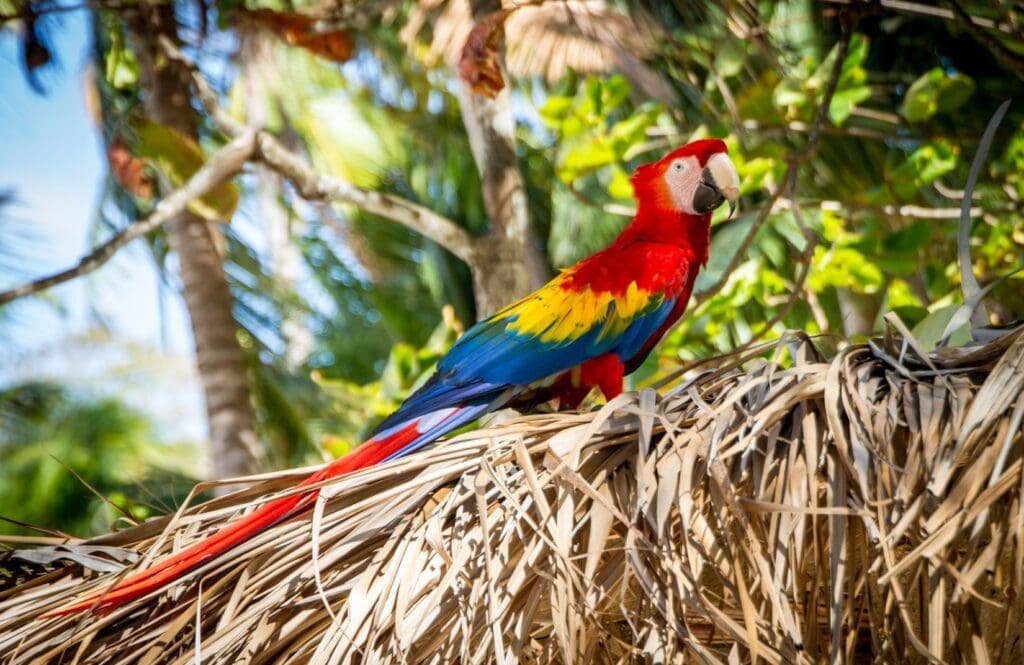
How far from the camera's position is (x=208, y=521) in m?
1.38

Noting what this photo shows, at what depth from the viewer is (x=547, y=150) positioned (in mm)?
6848

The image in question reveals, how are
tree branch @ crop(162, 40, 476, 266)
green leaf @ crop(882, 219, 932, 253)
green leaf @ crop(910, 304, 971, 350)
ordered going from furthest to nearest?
tree branch @ crop(162, 40, 476, 266)
green leaf @ crop(882, 219, 932, 253)
green leaf @ crop(910, 304, 971, 350)

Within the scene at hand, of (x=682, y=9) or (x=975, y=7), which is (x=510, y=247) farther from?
(x=975, y=7)

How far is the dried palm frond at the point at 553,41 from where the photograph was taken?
10.3 feet

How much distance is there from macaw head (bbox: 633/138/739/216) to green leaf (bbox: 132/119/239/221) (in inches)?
51.0

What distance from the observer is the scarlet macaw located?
5.18ft

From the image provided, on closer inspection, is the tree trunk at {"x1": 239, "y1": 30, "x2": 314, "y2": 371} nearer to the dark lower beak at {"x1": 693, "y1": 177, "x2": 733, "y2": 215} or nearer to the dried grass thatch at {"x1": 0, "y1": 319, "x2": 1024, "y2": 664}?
the dark lower beak at {"x1": 693, "y1": 177, "x2": 733, "y2": 215}

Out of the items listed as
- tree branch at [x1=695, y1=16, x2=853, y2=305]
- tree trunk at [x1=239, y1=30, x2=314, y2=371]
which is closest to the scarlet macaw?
tree branch at [x1=695, y1=16, x2=853, y2=305]

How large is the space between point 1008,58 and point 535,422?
1.33m

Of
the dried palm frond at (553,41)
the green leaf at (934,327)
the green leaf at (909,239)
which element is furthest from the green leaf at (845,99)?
the green leaf at (934,327)

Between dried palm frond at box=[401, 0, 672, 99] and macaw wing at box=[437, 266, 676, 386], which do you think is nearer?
macaw wing at box=[437, 266, 676, 386]

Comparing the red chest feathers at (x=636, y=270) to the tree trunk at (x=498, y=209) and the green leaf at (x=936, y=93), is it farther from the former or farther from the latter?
the green leaf at (x=936, y=93)

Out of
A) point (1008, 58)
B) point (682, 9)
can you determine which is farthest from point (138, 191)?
point (1008, 58)

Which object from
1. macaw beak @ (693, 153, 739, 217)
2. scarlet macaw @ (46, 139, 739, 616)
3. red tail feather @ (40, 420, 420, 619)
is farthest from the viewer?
macaw beak @ (693, 153, 739, 217)
